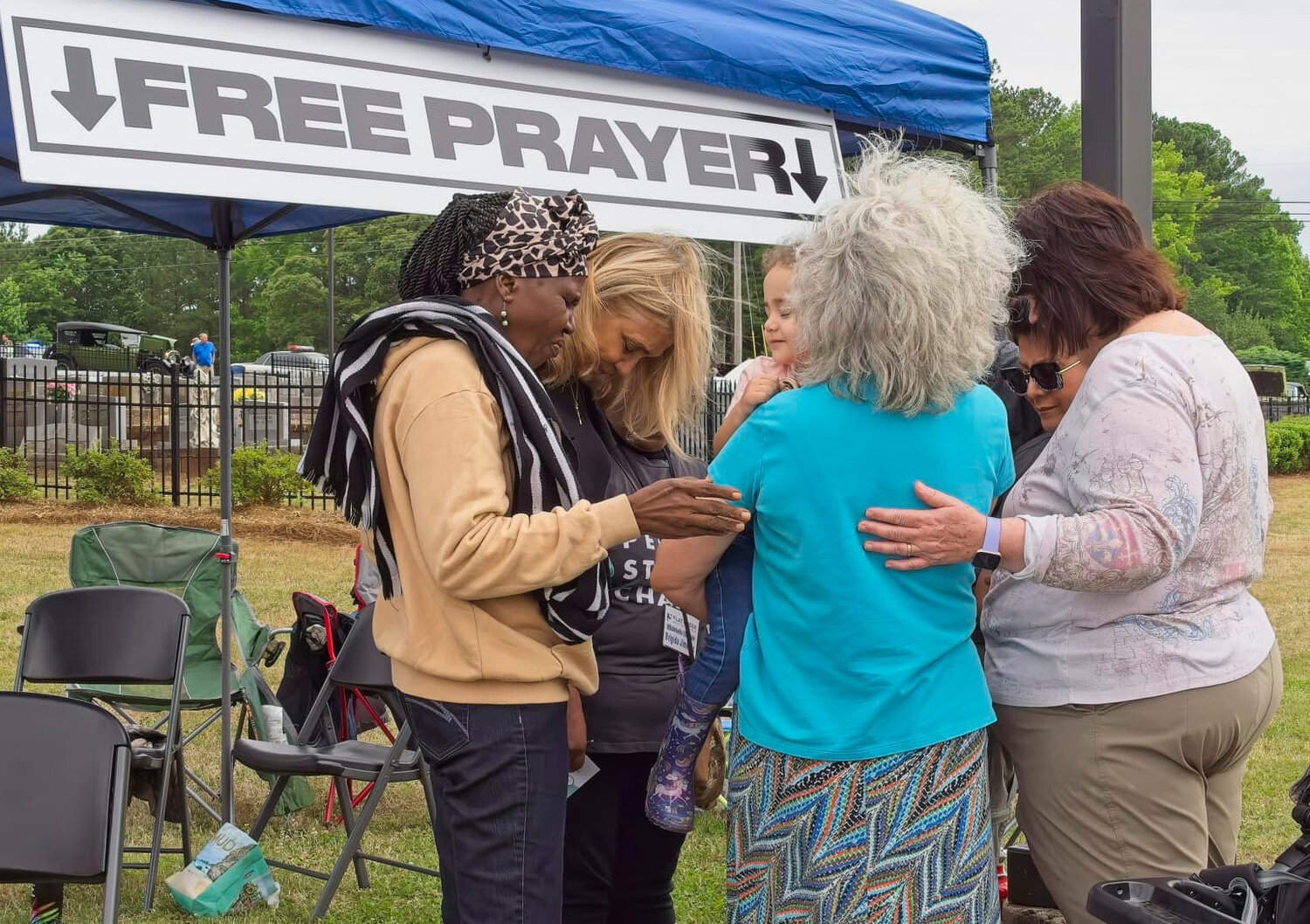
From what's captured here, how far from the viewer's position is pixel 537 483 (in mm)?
1978

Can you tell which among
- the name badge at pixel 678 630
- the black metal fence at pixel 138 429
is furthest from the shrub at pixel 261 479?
the name badge at pixel 678 630

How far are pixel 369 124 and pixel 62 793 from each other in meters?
1.66

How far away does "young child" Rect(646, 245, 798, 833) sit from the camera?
2.07m

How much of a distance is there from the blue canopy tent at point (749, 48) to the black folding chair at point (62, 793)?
1.18 m

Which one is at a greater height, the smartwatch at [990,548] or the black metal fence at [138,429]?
the smartwatch at [990,548]

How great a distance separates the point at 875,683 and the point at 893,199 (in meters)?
0.73

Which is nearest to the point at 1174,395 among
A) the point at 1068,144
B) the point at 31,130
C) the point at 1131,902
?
the point at 1131,902

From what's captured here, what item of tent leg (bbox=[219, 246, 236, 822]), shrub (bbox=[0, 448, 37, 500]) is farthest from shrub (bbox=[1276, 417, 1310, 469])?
tent leg (bbox=[219, 246, 236, 822])

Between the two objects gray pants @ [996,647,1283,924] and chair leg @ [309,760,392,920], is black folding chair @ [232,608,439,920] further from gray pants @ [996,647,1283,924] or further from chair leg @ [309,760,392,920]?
gray pants @ [996,647,1283,924]

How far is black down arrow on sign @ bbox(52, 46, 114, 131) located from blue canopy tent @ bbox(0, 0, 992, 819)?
15 cm

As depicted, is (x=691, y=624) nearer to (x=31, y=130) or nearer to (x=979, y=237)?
(x=979, y=237)

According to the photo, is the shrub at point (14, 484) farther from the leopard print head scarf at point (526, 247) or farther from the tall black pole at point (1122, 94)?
the leopard print head scarf at point (526, 247)

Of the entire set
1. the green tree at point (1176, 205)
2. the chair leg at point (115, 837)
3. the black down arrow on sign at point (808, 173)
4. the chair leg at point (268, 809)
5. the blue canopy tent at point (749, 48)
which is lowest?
the chair leg at point (268, 809)

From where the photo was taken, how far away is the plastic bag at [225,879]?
4066 mm
